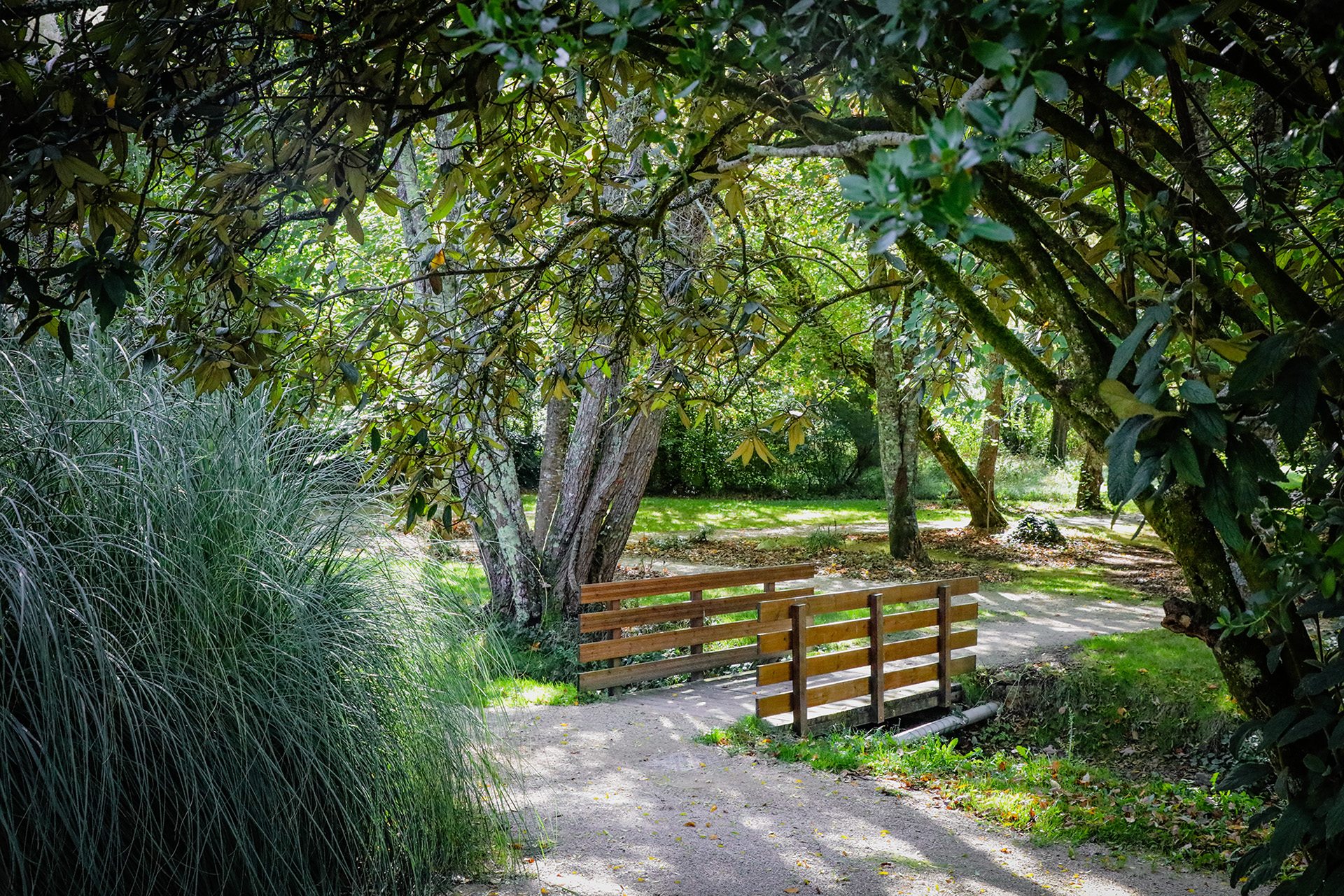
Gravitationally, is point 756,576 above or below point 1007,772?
above

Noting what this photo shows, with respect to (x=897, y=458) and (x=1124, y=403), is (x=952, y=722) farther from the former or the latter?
(x=897, y=458)

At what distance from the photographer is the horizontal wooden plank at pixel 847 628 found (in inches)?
286

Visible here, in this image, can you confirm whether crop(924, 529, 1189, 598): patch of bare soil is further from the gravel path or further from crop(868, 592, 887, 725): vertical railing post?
the gravel path

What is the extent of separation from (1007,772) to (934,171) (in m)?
6.22

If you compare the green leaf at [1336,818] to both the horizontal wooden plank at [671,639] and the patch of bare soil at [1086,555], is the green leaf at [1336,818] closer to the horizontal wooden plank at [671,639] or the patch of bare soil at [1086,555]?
the horizontal wooden plank at [671,639]

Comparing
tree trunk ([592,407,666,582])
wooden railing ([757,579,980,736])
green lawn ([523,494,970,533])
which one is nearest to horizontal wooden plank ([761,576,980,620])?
wooden railing ([757,579,980,736])

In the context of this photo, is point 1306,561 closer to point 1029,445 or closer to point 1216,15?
point 1216,15

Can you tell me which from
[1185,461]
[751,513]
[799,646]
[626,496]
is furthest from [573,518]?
[751,513]

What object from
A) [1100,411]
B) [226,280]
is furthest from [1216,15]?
[226,280]

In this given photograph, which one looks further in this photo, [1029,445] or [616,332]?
[1029,445]

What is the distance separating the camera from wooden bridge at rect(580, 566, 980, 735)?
7.14 metres

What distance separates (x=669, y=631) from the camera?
29.0ft

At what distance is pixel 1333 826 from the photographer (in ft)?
5.46

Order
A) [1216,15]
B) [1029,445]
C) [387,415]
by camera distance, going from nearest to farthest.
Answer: [1216,15] → [387,415] → [1029,445]
